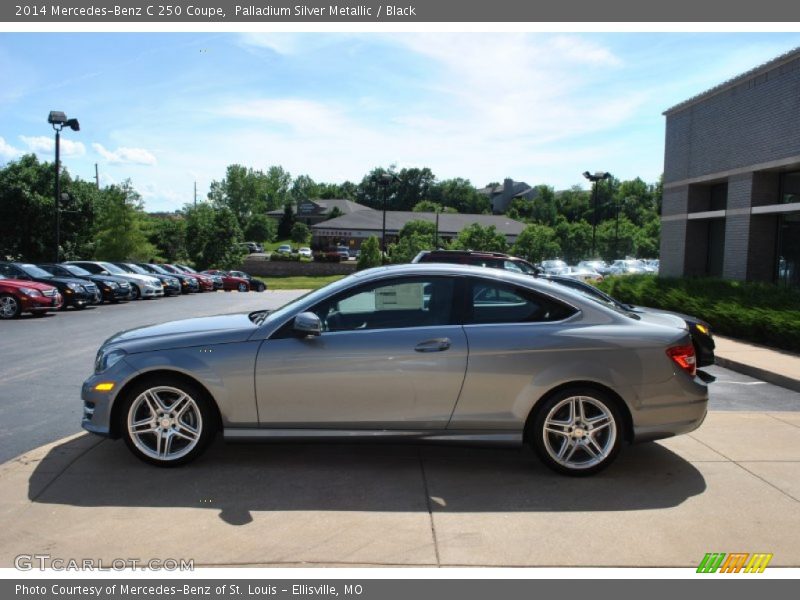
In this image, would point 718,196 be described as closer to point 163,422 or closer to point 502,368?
point 502,368

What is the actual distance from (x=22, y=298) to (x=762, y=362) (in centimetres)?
1696

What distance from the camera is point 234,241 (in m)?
58.3

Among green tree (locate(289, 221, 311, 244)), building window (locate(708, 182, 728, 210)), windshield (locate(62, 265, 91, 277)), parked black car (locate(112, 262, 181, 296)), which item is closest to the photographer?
building window (locate(708, 182, 728, 210))

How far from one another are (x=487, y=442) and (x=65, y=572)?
2773 mm

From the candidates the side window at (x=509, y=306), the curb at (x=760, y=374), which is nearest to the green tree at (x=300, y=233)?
the curb at (x=760, y=374)

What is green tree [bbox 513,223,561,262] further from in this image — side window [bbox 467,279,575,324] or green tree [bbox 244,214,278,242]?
green tree [bbox 244,214,278,242]

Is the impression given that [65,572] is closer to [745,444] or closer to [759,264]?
[745,444]

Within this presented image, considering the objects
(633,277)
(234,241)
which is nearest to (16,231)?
(234,241)

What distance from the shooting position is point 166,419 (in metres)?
4.83

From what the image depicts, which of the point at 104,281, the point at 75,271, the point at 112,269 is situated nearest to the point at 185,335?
the point at 104,281

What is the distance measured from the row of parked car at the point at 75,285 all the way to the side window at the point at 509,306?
15.9 m

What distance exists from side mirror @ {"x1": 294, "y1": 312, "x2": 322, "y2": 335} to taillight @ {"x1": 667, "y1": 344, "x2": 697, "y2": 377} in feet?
8.53

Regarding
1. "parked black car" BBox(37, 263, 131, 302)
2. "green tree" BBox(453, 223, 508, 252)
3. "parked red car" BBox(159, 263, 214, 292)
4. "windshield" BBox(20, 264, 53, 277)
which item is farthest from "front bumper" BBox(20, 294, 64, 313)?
"green tree" BBox(453, 223, 508, 252)

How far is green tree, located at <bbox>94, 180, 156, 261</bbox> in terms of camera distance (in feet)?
144
